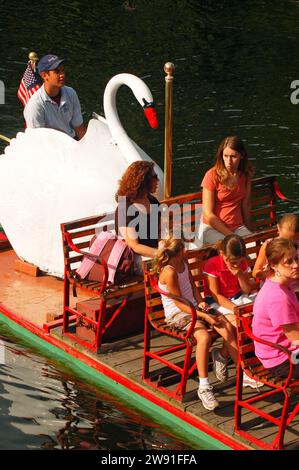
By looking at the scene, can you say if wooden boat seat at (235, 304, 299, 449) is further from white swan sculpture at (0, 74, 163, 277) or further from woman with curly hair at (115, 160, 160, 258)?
white swan sculpture at (0, 74, 163, 277)

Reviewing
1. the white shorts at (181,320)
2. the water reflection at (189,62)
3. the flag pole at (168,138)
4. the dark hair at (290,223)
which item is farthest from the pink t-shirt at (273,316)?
the water reflection at (189,62)

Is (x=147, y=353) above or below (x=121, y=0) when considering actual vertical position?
below

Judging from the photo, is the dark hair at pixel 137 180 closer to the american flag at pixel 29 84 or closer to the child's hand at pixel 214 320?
the child's hand at pixel 214 320

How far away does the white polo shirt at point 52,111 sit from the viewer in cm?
1134

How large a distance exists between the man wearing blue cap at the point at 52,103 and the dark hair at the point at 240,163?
219 cm

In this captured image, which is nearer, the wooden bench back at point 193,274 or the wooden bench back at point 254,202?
the wooden bench back at point 193,274

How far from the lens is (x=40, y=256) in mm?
11219

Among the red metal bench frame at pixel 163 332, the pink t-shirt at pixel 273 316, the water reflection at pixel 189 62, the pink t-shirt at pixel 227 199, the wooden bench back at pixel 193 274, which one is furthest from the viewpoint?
the water reflection at pixel 189 62

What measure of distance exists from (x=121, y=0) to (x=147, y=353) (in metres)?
17.1

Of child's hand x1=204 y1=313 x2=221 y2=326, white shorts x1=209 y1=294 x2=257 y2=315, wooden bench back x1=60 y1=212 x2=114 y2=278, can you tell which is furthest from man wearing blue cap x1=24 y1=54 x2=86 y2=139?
child's hand x1=204 y1=313 x2=221 y2=326

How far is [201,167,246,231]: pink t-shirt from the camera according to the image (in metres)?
9.84

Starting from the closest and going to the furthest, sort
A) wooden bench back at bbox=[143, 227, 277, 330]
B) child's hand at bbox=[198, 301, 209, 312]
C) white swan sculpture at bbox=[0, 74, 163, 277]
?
child's hand at bbox=[198, 301, 209, 312] < wooden bench back at bbox=[143, 227, 277, 330] < white swan sculpture at bbox=[0, 74, 163, 277]
